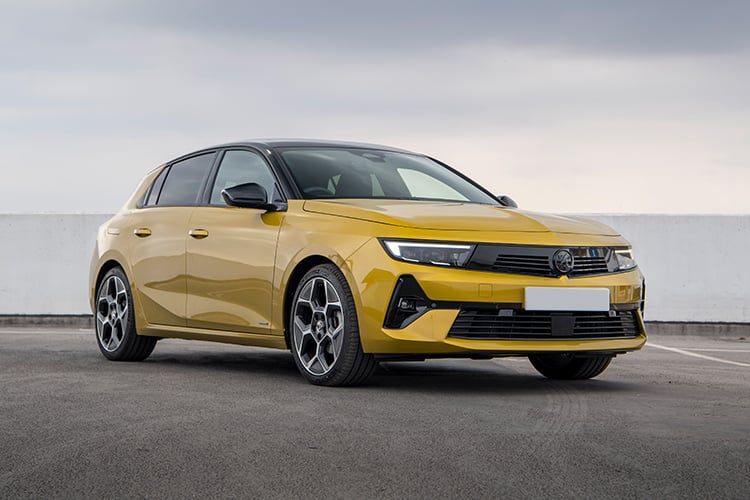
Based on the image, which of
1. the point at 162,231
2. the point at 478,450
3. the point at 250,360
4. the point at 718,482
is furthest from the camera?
the point at 250,360

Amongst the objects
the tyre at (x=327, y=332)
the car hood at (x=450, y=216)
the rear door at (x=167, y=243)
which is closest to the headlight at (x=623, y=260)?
the car hood at (x=450, y=216)

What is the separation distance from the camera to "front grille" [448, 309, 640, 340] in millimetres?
6855

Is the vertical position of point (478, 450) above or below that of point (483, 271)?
below

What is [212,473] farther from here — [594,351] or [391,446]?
[594,351]

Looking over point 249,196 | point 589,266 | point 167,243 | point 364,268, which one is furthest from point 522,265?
point 167,243

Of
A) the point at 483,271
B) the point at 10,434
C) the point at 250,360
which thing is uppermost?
the point at 483,271

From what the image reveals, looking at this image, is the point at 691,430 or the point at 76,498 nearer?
the point at 76,498

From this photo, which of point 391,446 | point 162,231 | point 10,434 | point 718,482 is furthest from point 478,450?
point 162,231

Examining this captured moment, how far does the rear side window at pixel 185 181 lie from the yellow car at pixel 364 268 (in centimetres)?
2

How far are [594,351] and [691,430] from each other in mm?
1554

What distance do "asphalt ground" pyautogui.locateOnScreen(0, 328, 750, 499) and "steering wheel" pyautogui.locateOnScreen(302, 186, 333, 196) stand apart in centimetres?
123

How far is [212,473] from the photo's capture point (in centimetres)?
454

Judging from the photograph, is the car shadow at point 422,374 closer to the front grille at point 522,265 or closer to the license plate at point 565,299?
the license plate at point 565,299

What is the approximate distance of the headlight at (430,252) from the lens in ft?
22.5
